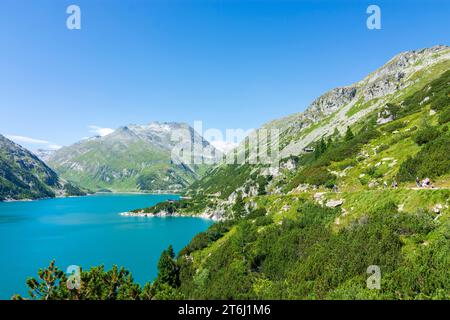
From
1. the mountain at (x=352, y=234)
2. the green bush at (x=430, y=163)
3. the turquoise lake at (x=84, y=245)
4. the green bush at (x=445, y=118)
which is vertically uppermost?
the green bush at (x=445, y=118)

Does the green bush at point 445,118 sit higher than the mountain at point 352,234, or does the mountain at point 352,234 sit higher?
the green bush at point 445,118

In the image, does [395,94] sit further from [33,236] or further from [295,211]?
[33,236]

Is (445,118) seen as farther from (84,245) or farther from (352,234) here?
(84,245)

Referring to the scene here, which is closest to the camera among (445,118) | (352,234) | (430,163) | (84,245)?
(352,234)

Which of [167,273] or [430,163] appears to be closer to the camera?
[430,163]

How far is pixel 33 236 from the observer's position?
148 metres

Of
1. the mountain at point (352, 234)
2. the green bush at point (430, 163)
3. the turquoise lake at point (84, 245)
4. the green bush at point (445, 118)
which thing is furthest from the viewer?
the turquoise lake at point (84, 245)

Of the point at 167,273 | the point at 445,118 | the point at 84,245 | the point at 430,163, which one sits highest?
the point at 445,118

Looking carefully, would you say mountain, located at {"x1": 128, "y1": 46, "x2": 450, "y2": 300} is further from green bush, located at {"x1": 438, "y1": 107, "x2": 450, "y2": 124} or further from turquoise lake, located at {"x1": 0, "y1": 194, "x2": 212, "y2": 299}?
turquoise lake, located at {"x1": 0, "y1": 194, "x2": 212, "y2": 299}

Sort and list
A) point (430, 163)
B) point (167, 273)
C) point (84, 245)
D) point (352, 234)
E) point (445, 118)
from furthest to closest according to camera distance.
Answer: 1. point (84, 245)
2. point (167, 273)
3. point (445, 118)
4. point (430, 163)
5. point (352, 234)

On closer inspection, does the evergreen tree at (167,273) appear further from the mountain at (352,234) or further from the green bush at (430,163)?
the green bush at (430,163)

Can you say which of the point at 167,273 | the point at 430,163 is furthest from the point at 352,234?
the point at 167,273

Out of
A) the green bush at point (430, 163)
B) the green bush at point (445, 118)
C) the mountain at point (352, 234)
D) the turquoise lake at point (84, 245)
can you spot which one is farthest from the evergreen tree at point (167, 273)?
the green bush at point (445, 118)
